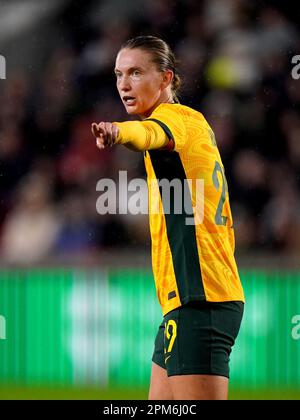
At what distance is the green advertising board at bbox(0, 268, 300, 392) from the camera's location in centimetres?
642

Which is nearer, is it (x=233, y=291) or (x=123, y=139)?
(x=123, y=139)

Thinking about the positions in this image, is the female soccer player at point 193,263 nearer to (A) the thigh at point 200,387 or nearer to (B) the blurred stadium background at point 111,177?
(A) the thigh at point 200,387

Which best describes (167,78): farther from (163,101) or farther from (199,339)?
(199,339)

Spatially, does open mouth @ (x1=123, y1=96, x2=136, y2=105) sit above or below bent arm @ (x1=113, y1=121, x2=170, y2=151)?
above

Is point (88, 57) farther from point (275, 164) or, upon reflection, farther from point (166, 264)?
point (166, 264)

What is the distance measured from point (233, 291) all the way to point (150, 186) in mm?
525

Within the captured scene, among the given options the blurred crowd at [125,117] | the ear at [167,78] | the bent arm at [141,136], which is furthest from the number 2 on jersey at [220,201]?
the blurred crowd at [125,117]

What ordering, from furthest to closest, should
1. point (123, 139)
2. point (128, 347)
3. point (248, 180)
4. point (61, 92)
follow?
1. point (61, 92)
2. point (248, 180)
3. point (128, 347)
4. point (123, 139)

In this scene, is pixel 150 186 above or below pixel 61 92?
below

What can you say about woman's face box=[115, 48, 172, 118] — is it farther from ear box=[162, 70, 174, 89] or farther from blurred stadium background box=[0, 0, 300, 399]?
blurred stadium background box=[0, 0, 300, 399]

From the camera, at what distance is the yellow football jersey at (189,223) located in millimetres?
3670

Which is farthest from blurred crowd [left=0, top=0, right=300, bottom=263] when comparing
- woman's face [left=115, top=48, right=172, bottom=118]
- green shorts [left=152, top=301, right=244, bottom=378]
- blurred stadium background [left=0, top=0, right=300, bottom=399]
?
green shorts [left=152, top=301, right=244, bottom=378]

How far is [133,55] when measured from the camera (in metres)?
3.96


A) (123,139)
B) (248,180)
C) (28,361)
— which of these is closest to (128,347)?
(28,361)
